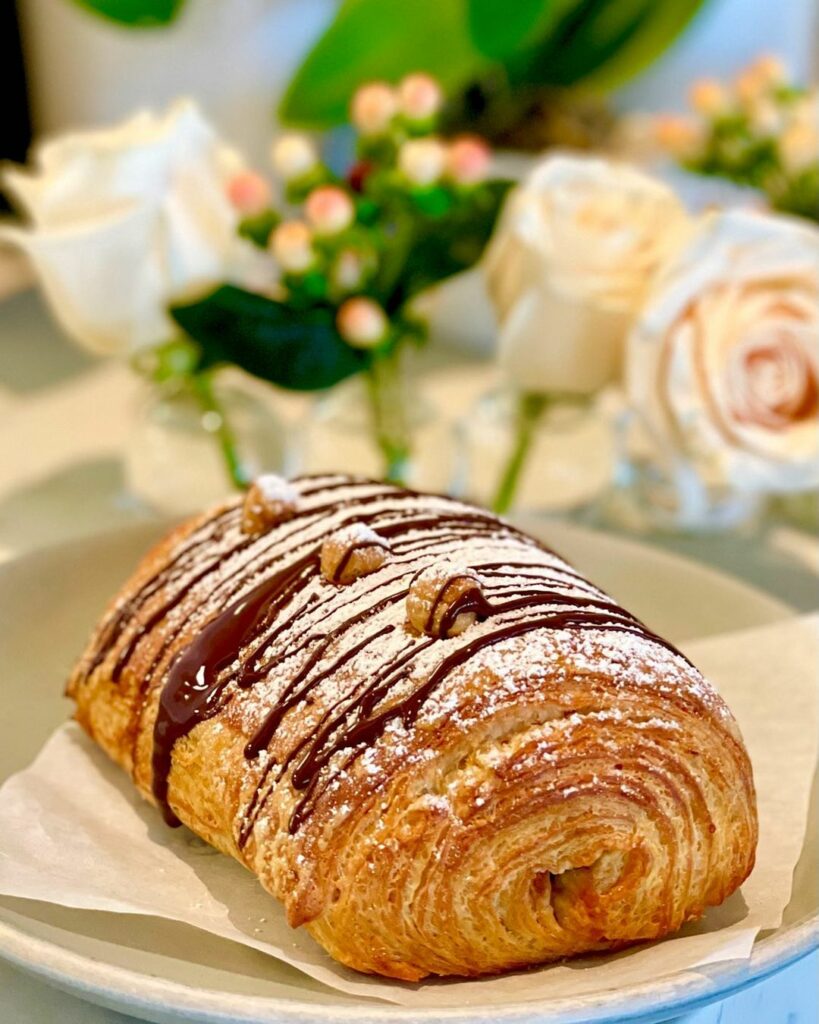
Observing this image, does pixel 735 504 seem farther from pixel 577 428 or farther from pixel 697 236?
pixel 697 236

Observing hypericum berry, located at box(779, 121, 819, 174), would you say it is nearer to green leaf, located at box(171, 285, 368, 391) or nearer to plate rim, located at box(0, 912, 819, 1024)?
green leaf, located at box(171, 285, 368, 391)

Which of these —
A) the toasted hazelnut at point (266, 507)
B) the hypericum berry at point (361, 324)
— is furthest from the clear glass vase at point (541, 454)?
the toasted hazelnut at point (266, 507)

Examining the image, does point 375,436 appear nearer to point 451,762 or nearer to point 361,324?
point 361,324

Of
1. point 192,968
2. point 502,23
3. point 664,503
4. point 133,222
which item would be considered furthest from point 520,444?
point 192,968

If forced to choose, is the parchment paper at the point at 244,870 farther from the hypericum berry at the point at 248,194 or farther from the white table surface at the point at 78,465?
the hypericum berry at the point at 248,194

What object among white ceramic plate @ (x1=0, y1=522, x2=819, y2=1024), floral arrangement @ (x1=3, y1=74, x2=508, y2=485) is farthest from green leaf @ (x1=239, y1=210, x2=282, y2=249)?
white ceramic plate @ (x1=0, y1=522, x2=819, y2=1024)

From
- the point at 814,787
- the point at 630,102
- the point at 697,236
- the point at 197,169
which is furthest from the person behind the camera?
the point at 630,102

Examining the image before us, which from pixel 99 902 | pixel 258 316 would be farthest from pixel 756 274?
pixel 99 902
